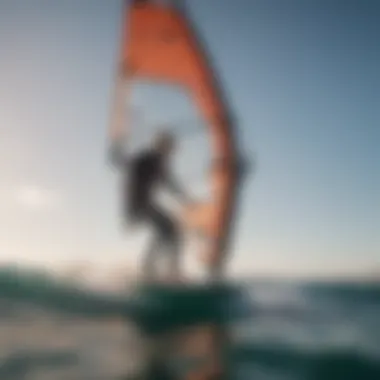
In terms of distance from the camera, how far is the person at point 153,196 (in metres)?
1.50

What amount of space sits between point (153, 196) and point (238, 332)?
302 millimetres

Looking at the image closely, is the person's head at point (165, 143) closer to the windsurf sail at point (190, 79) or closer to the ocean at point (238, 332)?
the windsurf sail at point (190, 79)

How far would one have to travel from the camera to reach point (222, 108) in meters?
1.53

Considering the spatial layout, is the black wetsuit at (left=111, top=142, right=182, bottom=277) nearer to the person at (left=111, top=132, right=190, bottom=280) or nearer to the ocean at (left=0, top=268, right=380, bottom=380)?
the person at (left=111, top=132, right=190, bottom=280)

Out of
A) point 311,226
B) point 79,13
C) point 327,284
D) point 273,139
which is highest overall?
point 79,13

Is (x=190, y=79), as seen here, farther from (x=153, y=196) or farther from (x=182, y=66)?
(x=153, y=196)

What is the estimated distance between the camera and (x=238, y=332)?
1489 millimetres

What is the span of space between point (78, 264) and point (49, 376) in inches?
8.4

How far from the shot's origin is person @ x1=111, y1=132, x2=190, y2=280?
4.92 feet

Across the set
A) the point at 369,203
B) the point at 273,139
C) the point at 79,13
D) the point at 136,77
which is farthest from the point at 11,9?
the point at 369,203

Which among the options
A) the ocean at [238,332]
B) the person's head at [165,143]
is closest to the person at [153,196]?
the person's head at [165,143]

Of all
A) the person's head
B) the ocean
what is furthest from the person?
the ocean

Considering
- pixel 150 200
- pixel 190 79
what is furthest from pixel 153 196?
pixel 190 79

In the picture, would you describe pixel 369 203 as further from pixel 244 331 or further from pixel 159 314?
pixel 159 314
